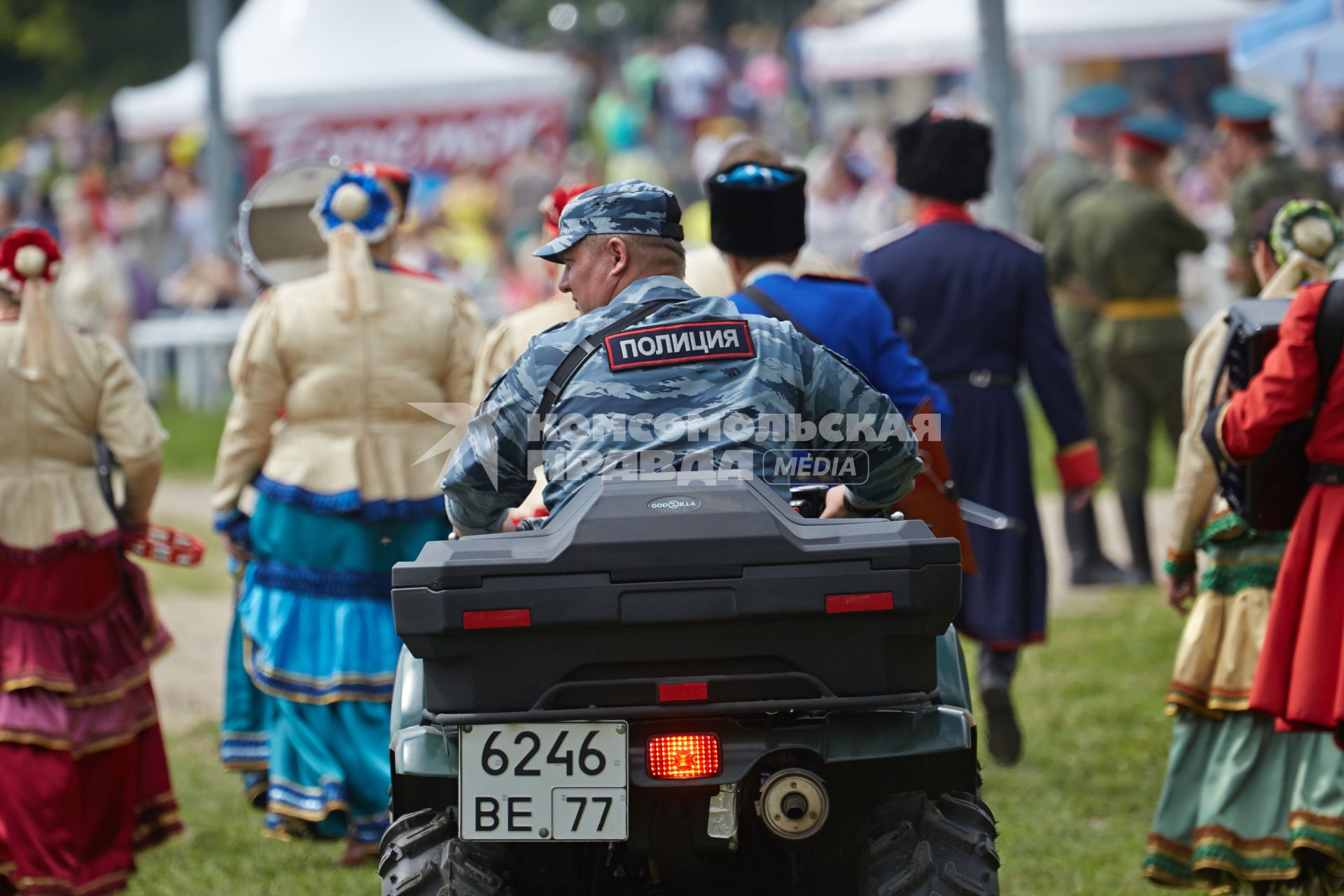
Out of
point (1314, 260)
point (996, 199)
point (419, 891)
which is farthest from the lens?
point (996, 199)

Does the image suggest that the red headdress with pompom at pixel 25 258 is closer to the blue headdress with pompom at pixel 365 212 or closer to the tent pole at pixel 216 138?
the blue headdress with pompom at pixel 365 212

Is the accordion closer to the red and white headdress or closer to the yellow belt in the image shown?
the red and white headdress

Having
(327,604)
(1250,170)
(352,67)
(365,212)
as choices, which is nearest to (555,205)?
(365,212)

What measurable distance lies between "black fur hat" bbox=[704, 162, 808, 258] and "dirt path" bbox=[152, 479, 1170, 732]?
4.43m

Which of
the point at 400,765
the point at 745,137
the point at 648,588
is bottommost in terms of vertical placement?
the point at 400,765

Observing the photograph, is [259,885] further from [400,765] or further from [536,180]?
[536,180]

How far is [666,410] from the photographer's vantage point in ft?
12.9

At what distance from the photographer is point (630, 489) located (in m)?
3.64

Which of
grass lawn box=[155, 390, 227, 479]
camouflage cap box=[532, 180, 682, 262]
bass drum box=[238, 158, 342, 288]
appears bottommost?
grass lawn box=[155, 390, 227, 479]

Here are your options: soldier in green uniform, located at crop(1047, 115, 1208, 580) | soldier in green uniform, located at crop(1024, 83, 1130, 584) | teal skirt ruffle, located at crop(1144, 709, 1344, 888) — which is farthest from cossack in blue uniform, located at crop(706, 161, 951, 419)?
soldier in green uniform, located at crop(1047, 115, 1208, 580)

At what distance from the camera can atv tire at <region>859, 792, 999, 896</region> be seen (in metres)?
3.66

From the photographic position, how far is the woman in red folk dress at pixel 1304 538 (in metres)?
4.98

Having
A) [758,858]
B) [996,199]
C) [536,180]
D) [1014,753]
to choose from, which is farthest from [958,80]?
[758,858]

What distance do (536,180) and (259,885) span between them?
17.8 meters
